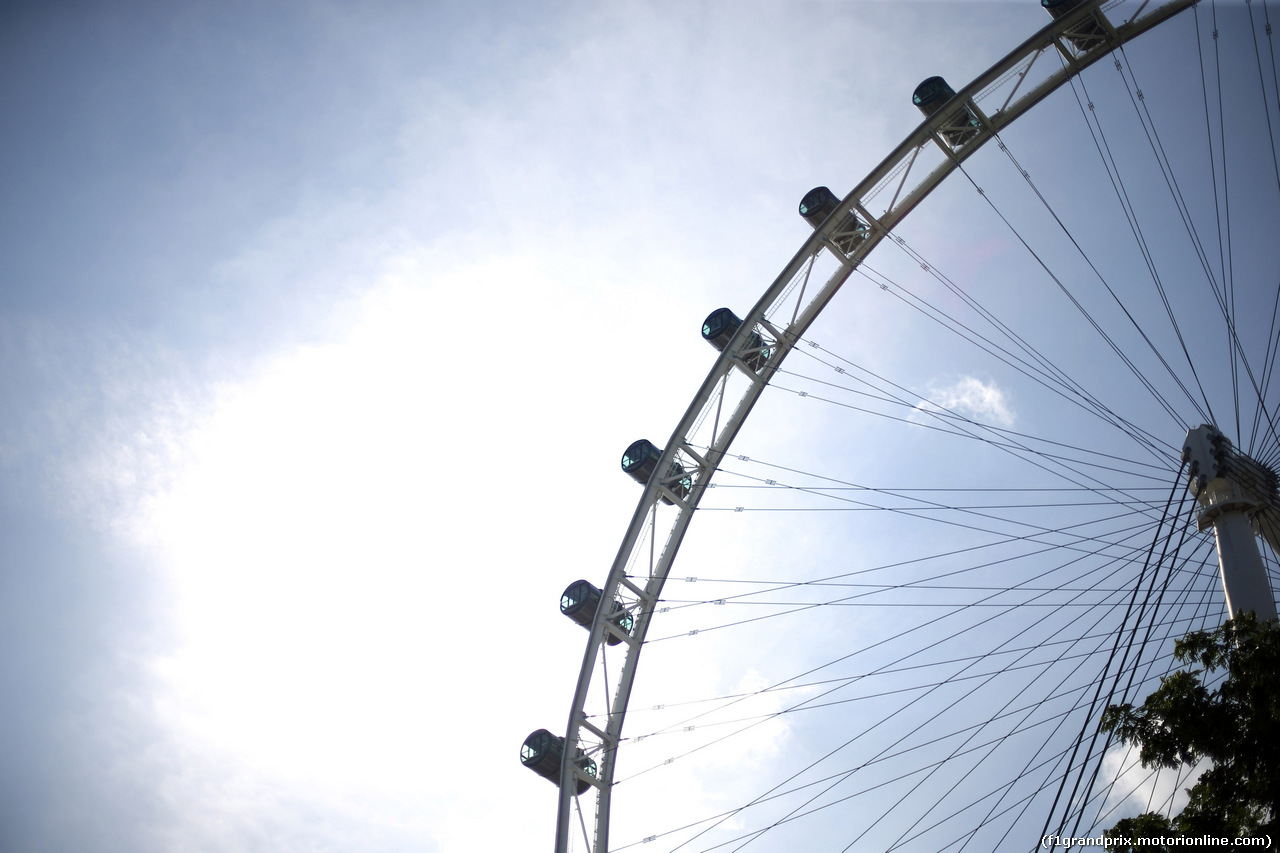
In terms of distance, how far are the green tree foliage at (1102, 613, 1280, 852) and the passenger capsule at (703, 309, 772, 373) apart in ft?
43.0

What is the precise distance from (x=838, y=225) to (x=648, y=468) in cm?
864

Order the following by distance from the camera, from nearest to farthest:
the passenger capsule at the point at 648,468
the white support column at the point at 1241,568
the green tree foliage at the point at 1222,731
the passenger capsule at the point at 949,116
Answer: the green tree foliage at the point at 1222,731 < the white support column at the point at 1241,568 < the passenger capsule at the point at 949,116 < the passenger capsule at the point at 648,468

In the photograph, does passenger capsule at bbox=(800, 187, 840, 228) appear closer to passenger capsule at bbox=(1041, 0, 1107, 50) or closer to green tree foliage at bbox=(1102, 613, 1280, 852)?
passenger capsule at bbox=(1041, 0, 1107, 50)

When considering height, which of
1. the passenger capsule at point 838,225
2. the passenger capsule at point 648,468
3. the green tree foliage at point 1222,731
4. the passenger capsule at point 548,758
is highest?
the passenger capsule at point 838,225

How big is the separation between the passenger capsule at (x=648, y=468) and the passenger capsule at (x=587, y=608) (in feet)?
10.7

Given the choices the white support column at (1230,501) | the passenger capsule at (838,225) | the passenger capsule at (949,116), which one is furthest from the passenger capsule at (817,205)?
the white support column at (1230,501)

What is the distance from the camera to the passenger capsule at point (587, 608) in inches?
887

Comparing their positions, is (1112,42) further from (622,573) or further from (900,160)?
(622,573)

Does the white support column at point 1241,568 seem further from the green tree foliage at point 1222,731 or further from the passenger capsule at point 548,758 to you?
the passenger capsule at point 548,758

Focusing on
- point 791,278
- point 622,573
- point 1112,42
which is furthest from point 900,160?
point 622,573

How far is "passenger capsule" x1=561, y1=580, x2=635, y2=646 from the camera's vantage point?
22.5 meters

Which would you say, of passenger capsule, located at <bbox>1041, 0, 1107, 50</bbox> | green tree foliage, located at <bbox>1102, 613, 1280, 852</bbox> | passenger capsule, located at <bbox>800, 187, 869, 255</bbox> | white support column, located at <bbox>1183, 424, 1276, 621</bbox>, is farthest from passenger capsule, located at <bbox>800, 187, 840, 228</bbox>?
green tree foliage, located at <bbox>1102, 613, 1280, 852</bbox>

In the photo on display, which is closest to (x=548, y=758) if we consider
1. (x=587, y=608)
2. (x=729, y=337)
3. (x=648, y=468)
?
(x=587, y=608)

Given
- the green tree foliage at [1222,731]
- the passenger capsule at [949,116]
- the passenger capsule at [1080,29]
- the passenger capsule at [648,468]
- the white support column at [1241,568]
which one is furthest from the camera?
the passenger capsule at [648,468]
